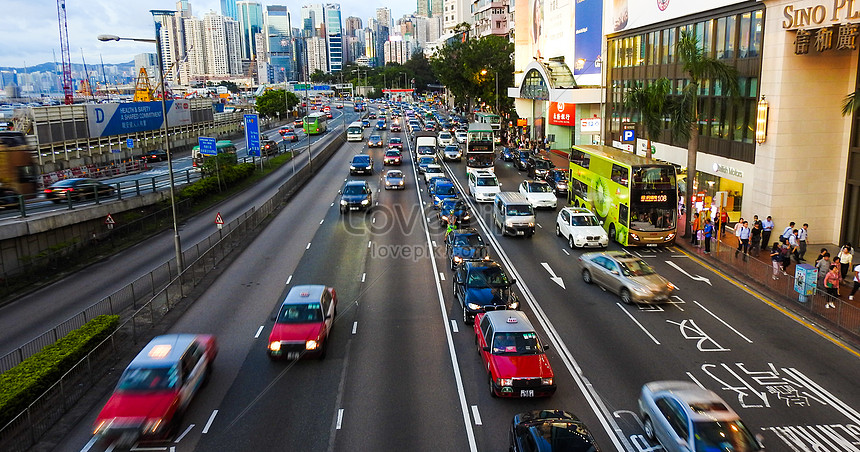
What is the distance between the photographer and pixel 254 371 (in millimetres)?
17203

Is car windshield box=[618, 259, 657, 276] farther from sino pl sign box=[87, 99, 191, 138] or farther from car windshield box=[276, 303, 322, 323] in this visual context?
sino pl sign box=[87, 99, 191, 138]

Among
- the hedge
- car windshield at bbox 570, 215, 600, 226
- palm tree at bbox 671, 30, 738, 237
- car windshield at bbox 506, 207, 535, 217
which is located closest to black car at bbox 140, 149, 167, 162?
car windshield at bbox 506, 207, 535, 217

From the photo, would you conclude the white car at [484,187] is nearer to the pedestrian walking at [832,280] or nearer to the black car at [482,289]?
the black car at [482,289]

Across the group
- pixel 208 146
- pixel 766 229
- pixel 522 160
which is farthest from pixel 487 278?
pixel 522 160

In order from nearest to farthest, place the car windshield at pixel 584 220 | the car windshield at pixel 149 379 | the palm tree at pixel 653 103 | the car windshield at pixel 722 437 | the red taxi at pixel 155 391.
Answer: the car windshield at pixel 722 437 < the red taxi at pixel 155 391 < the car windshield at pixel 149 379 < the car windshield at pixel 584 220 < the palm tree at pixel 653 103

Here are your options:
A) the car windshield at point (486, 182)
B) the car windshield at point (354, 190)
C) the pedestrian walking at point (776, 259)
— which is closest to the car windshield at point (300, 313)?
the pedestrian walking at point (776, 259)

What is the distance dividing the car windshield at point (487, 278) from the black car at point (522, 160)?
3612 centimetres

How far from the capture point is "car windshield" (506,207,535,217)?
108 feet

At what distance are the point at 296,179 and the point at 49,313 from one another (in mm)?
29388

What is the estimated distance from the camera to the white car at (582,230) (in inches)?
1172

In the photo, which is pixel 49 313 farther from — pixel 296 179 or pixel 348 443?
pixel 296 179

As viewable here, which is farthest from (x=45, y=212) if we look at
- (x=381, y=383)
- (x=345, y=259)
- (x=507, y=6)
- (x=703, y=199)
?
(x=507, y=6)

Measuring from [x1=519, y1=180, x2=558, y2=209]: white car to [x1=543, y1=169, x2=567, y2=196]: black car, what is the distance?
3.48m

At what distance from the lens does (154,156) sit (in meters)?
62.6
